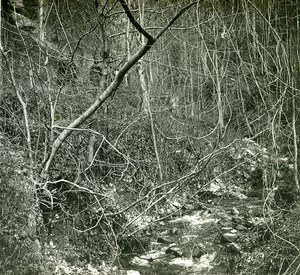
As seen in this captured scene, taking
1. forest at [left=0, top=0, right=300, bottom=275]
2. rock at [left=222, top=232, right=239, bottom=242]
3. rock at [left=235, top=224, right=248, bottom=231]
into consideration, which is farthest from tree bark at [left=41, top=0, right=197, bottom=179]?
rock at [left=235, top=224, right=248, bottom=231]

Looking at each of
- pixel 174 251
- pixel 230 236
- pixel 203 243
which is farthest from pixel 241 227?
pixel 174 251

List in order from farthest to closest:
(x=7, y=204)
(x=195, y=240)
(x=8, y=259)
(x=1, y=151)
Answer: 1. (x=195, y=240)
2. (x=1, y=151)
3. (x=7, y=204)
4. (x=8, y=259)

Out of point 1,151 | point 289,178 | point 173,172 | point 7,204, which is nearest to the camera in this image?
point 7,204

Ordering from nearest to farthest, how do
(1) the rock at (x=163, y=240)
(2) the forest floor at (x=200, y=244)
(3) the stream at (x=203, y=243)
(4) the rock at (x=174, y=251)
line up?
(2) the forest floor at (x=200, y=244) → (3) the stream at (x=203, y=243) → (4) the rock at (x=174, y=251) → (1) the rock at (x=163, y=240)

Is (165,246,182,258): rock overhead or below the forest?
below

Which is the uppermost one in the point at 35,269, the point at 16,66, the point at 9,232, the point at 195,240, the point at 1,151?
the point at 16,66

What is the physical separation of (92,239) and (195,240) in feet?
5.82

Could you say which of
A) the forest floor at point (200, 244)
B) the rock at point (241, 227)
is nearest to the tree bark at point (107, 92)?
the forest floor at point (200, 244)

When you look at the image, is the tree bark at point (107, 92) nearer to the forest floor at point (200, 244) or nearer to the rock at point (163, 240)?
the forest floor at point (200, 244)

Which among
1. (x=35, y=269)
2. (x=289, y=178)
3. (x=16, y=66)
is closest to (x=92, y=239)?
(x=35, y=269)

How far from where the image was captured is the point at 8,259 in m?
4.31

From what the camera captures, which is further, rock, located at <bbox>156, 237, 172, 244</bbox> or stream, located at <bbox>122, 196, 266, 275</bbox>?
rock, located at <bbox>156, 237, 172, 244</bbox>

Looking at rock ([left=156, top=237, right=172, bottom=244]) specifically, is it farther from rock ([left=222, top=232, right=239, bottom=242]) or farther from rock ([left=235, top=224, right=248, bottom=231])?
rock ([left=235, top=224, right=248, bottom=231])

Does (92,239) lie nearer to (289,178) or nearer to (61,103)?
(61,103)
